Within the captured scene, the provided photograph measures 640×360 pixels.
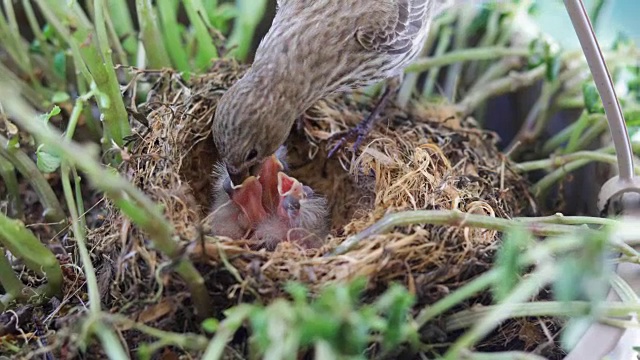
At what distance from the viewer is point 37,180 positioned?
1.46 meters

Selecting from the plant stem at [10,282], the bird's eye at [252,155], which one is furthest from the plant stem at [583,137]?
the plant stem at [10,282]

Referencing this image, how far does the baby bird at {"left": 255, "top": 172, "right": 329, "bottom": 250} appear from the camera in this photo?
154 cm

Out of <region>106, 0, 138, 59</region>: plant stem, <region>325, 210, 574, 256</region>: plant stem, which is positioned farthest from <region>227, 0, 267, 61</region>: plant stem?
<region>325, 210, 574, 256</region>: plant stem

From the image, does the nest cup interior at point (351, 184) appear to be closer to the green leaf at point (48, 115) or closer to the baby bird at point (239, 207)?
the baby bird at point (239, 207)

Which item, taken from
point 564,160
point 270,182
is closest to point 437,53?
point 564,160

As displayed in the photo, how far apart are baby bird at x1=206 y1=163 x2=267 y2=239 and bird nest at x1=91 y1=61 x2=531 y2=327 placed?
56 millimetres

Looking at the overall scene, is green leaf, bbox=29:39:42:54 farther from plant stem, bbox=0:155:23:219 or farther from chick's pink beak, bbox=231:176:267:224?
chick's pink beak, bbox=231:176:267:224

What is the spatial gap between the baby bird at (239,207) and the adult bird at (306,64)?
0.03 m

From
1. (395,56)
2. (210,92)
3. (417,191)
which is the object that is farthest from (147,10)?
(417,191)

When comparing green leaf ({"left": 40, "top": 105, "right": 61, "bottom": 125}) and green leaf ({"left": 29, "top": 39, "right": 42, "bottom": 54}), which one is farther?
green leaf ({"left": 29, "top": 39, "right": 42, "bottom": 54})

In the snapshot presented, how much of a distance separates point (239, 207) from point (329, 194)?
28 centimetres

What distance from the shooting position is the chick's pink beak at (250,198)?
1572 millimetres

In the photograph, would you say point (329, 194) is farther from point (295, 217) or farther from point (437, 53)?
point (437, 53)

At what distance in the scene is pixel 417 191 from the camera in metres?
1.42
